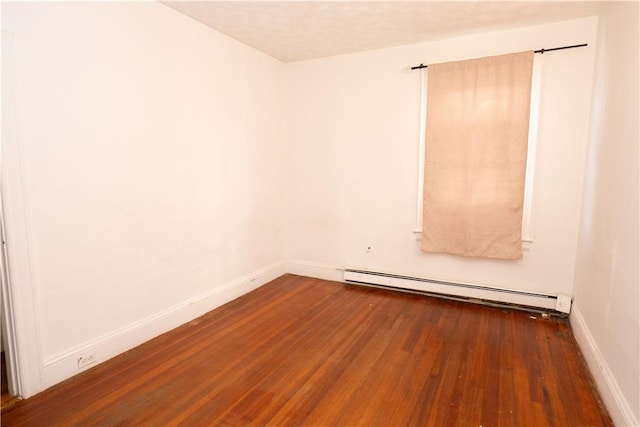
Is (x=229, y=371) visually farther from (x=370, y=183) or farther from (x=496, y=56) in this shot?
(x=496, y=56)

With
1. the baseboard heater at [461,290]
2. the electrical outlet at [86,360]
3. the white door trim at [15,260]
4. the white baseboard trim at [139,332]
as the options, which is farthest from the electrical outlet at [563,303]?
the white door trim at [15,260]

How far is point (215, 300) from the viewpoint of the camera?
3434 millimetres

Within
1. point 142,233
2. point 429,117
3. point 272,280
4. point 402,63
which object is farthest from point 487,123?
point 142,233

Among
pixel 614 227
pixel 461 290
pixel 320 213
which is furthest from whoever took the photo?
pixel 320 213

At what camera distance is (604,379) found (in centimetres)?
206

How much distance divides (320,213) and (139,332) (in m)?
2.38

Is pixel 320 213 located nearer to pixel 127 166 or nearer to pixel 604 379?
pixel 127 166

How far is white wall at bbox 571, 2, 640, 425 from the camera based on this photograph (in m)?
1.80

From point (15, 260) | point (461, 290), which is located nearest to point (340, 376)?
point (461, 290)

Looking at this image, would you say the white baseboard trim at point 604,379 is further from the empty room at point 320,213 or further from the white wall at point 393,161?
the white wall at point 393,161

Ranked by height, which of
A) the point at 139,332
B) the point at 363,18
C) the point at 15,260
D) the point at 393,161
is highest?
the point at 363,18

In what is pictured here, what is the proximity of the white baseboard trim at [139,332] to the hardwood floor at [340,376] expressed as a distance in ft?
0.24

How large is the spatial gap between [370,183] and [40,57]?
121 inches

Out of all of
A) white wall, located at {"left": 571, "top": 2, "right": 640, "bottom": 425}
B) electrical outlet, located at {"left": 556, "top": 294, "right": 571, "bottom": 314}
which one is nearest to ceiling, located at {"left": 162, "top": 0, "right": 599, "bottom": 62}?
white wall, located at {"left": 571, "top": 2, "right": 640, "bottom": 425}
